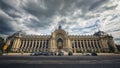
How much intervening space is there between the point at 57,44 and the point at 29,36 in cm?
2887

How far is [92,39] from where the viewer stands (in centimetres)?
10600

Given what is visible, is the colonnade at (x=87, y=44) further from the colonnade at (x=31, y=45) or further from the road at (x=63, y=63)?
the road at (x=63, y=63)

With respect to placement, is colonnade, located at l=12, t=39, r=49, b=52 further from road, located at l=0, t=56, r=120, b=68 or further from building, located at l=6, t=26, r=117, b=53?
road, located at l=0, t=56, r=120, b=68

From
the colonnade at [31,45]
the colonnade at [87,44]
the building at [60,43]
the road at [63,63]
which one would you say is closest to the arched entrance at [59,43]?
the building at [60,43]

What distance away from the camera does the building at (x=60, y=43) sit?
9431 centimetres

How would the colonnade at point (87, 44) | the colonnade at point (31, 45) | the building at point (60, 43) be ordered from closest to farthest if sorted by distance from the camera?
the colonnade at point (31, 45), the building at point (60, 43), the colonnade at point (87, 44)

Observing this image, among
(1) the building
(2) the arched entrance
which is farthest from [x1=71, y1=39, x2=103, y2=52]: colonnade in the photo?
(2) the arched entrance

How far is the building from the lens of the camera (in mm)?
94312

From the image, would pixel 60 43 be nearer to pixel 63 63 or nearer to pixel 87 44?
pixel 87 44

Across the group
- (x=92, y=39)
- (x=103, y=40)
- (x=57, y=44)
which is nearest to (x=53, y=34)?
(x=57, y=44)

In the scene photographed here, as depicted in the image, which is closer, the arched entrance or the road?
the road

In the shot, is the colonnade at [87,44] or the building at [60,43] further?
the colonnade at [87,44]

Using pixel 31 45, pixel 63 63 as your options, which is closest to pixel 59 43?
pixel 31 45

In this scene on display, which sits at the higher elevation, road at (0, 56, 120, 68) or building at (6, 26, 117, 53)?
building at (6, 26, 117, 53)
